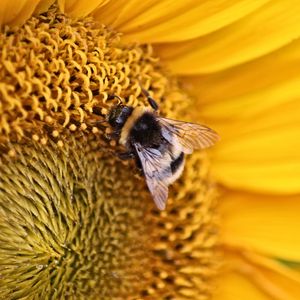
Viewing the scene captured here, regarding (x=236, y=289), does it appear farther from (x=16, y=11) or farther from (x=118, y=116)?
(x=16, y=11)

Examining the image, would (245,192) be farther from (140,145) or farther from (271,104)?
(140,145)

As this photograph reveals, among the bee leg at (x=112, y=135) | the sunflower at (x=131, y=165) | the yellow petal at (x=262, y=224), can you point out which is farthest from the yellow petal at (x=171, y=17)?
the yellow petal at (x=262, y=224)

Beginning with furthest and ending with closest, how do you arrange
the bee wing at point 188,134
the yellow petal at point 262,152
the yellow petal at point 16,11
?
the yellow petal at point 262,152 < the bee wing at point 188,134 < the yellow petal at point 16,11

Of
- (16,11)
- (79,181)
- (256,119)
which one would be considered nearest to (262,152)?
(256,119)

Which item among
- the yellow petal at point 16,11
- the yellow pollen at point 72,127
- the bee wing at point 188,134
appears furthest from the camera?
the bee wing at point 188,134

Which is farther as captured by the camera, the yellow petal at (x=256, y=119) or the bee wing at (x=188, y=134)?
the yellow petal at (x=256, y=119)

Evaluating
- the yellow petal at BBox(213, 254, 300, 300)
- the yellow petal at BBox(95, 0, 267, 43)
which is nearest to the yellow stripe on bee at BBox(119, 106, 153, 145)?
the yellow petal at BBox(95, 0, 267, 43)

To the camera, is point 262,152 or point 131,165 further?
point 262,152

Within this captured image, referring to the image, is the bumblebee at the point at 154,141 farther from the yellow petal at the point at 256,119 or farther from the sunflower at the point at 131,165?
the yellow petal at the point at 256,119

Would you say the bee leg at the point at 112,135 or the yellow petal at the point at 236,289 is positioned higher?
the bee leg at the point at 112,135
